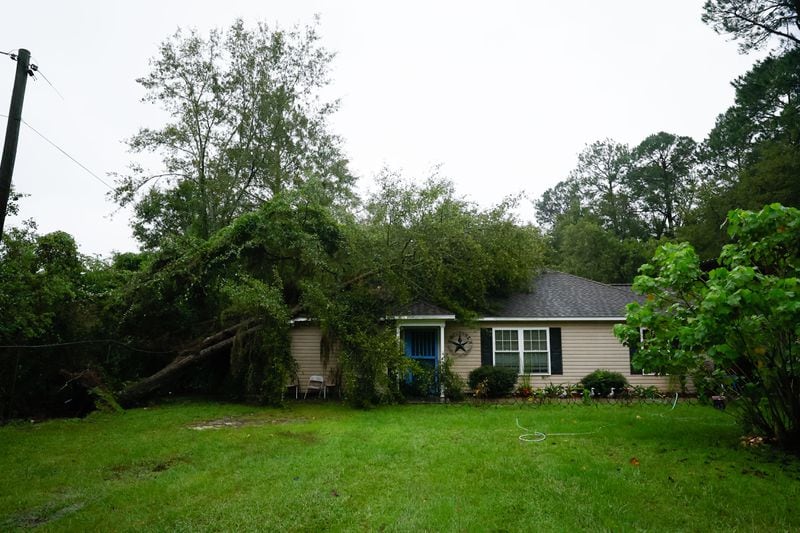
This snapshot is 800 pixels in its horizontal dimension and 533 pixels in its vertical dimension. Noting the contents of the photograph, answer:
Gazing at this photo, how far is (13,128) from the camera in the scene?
602cm

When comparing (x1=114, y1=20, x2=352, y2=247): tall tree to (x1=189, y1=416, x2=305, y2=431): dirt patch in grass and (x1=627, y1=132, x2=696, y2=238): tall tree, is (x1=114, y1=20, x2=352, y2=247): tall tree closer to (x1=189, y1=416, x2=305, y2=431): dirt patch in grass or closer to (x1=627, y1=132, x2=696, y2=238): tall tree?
(x1=189, y1=416, x2=305, y2=431): dirt patch in grass

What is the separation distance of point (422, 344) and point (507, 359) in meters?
2.56

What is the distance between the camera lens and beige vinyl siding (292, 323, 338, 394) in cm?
1433

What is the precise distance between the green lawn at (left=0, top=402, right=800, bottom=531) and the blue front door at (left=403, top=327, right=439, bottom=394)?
4.70m

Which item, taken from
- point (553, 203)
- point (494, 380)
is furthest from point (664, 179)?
point (494, 380)

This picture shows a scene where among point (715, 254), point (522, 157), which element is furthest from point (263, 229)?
point (522, 157)

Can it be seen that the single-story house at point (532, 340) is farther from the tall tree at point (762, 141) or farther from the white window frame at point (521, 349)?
the tall tree at point (762, 141)

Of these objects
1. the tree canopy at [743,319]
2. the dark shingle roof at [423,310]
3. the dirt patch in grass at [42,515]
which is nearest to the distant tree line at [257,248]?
the dark shingle roof at [423,310]

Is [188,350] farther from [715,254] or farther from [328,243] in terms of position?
[715,254]

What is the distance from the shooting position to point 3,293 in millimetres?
8477

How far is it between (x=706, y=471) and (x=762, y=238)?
3.28m

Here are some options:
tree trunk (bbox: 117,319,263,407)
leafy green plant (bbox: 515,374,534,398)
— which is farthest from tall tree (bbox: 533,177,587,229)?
tree trunk (bbox: 117,319,263,407)

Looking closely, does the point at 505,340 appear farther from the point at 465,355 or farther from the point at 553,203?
the point at 553,203

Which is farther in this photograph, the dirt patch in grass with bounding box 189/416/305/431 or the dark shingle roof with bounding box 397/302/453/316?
the dark shingle roof with bounding box 397/302/453/316
